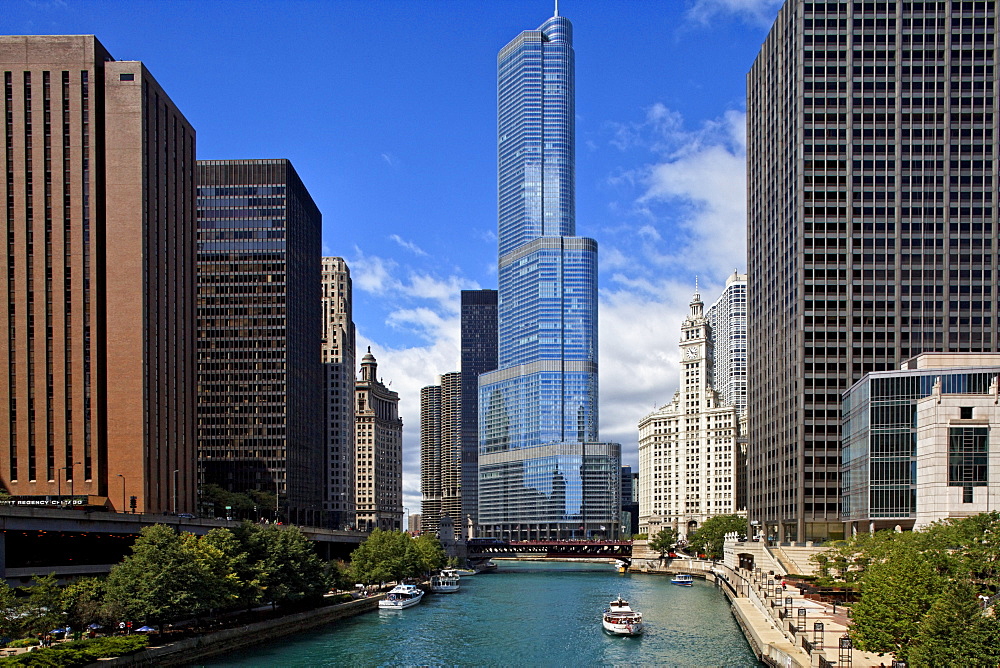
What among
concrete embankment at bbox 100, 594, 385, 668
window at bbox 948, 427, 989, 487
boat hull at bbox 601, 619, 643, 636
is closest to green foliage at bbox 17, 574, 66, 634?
concrete embankment at bbox 100, 594, 385, 668

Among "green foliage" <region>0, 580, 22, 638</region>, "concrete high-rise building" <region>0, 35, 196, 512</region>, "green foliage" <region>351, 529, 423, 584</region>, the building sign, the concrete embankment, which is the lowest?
"green foliage" <region>351, 529, 423, 584</region>

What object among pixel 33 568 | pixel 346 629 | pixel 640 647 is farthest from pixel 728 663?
pixel 33 568

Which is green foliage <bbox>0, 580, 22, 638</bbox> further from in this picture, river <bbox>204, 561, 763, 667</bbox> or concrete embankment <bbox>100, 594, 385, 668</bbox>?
river <bbox>204, 561, 763, 667</bbox>

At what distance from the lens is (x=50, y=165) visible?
13950 centimetres

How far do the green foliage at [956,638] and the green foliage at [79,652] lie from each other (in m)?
56.5

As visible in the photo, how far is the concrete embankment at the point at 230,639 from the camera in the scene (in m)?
85.7

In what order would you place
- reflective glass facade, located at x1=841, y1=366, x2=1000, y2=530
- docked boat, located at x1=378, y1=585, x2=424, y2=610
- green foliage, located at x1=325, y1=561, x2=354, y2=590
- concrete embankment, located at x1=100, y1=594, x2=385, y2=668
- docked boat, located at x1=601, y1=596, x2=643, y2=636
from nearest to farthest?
concrete embankment, located at x1=100, y1=594, x2=385, y2=668, docked boat, located at x1=601, y1=596, x2=643, y2=636, reflective glass facade, located at x1=841, y1=366, x2=1000, y2=530, green foliage, located at x1=325, y1=561, x2=354, y2=590, docked boat, located at x1=378, y1=585, x2=424, y2=610

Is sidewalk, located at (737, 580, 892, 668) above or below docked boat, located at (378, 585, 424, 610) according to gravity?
above

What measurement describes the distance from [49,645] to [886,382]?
4278 inches

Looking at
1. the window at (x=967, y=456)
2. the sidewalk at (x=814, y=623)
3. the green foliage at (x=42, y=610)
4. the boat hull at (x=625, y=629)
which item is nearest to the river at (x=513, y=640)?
the boat hull at (x=625, y=629)

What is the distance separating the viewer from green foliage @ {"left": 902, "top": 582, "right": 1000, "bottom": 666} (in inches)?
2194

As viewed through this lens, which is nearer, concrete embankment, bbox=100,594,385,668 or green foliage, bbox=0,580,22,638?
green foliage, bbox=0,580,22,638

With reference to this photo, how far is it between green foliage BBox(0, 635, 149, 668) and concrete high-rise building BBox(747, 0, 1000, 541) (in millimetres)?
126549

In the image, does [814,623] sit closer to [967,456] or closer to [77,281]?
[967,456]
